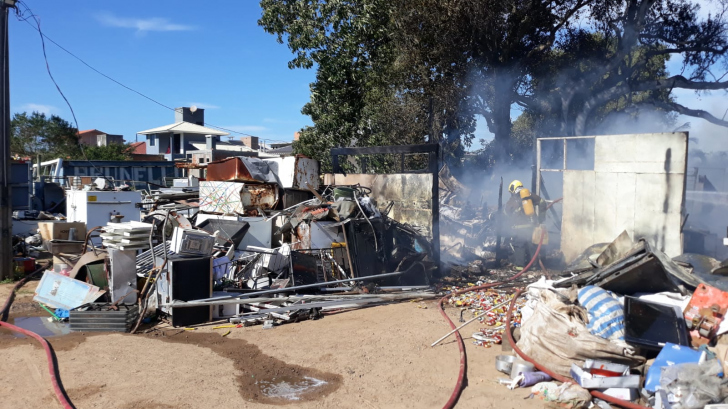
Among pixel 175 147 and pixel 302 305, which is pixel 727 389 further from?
pixel 175 147

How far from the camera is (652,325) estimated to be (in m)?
4.91

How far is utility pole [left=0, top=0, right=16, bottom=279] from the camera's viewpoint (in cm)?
963

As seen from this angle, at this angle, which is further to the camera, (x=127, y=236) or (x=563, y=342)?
(x=127, y=236)

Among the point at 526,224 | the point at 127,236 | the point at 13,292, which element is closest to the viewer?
the point at 127,236

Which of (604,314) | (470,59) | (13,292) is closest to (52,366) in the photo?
(13,292)

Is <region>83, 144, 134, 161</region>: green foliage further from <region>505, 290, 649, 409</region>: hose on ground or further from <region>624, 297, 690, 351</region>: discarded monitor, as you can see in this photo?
<region>624, 297, 690, 351</region>: discarded monitor

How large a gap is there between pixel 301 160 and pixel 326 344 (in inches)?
250

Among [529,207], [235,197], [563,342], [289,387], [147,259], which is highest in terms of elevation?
[235,197]

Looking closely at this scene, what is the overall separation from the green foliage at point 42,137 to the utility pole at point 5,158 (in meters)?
31.4

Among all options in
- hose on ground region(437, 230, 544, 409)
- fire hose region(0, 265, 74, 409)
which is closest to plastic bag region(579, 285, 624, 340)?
hose on ground region(437, 230, 544, 409)

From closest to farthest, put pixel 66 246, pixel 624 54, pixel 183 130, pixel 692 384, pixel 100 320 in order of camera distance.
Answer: pixel 692 384
pixel 100 320
pixel 66 246
pixel 624 54
pixel 183 130

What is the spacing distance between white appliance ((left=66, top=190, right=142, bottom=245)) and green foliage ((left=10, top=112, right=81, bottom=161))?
96.2 feet

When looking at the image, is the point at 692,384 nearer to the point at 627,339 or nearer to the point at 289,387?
the point at 627,339

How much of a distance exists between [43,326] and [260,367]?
3.68 metres
